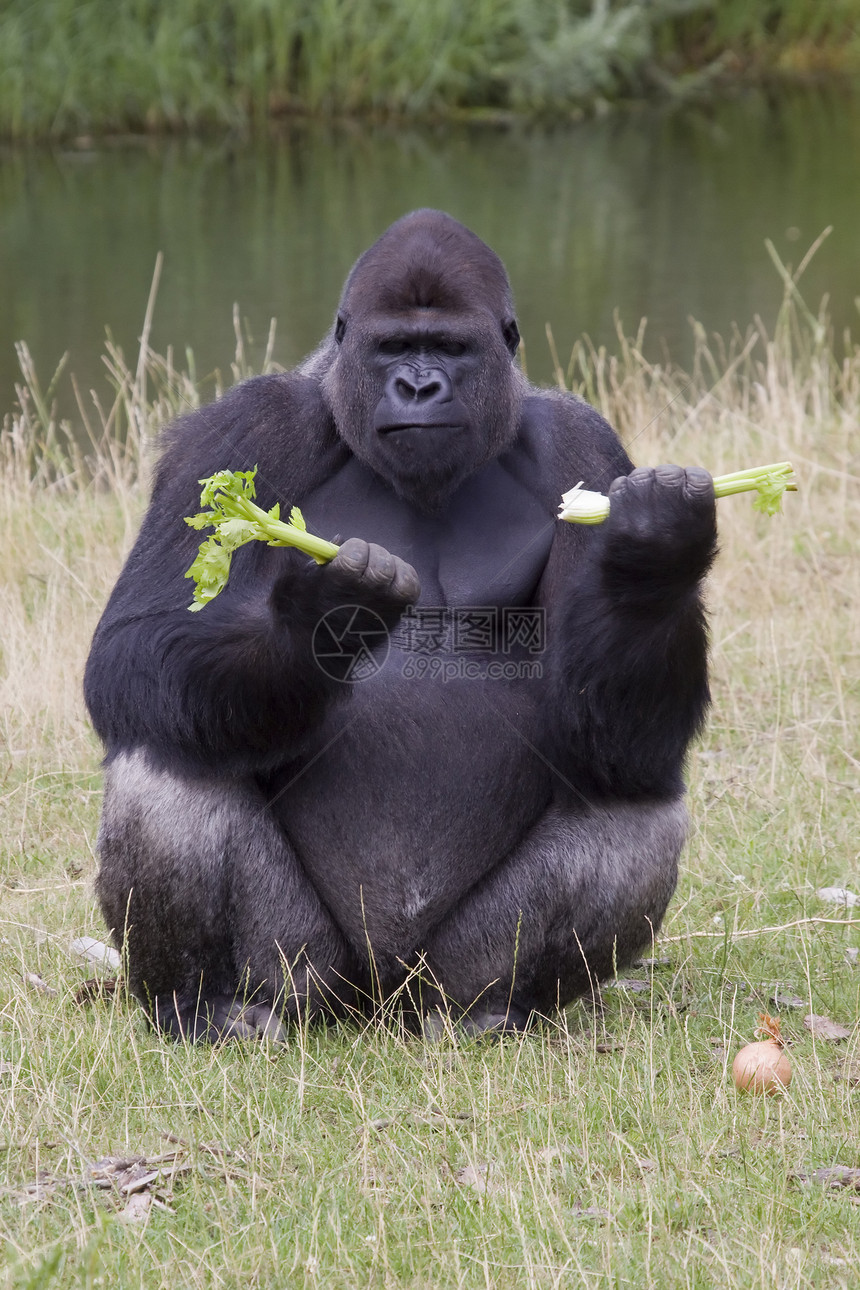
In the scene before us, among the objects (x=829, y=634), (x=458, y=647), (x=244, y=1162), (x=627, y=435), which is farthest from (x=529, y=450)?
(x=627, y=435)

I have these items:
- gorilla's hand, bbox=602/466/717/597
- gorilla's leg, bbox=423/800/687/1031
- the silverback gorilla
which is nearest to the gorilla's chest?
the silverback gorilla

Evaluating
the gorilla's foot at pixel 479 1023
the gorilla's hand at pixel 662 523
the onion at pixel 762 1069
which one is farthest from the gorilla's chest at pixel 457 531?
the onion at pixel 762 1069

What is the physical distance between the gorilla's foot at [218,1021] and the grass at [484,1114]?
52 millimetres

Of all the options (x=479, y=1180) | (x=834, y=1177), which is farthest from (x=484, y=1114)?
(x=834, y=1177)

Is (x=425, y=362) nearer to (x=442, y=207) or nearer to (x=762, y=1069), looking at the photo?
(x=762, y=1069)

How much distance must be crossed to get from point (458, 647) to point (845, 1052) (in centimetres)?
121

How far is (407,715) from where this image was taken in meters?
3.42

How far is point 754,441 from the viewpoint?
7.98 m

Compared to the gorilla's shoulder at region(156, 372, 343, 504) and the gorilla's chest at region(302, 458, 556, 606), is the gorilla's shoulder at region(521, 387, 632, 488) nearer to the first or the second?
the gorilla's chest at region(302, 458, 556, 606)

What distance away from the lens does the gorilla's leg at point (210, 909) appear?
3.35 m

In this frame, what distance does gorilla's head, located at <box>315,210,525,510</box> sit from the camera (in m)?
3.29

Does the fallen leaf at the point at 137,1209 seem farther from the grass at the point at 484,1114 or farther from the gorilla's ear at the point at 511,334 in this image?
the gorilla's ear at the point at 511,334

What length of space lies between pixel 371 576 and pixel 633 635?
63cm

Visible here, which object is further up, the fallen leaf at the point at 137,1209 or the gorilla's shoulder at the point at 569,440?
the gorilla's shoulder at the point at 569,440
